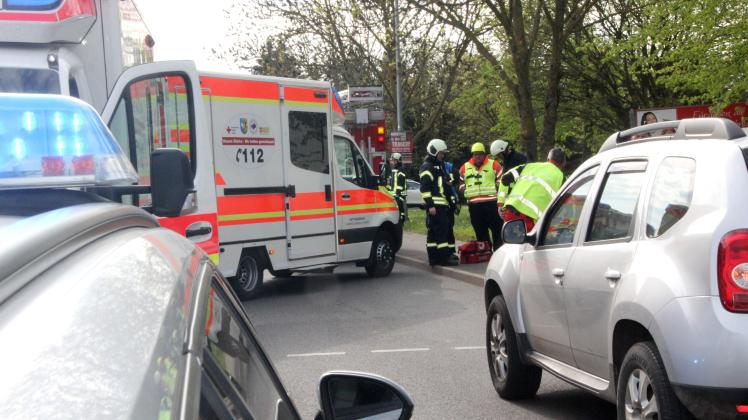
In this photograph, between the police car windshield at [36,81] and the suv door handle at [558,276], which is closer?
the suv door handle at [558,276]

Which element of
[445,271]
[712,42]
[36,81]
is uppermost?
[712,42]

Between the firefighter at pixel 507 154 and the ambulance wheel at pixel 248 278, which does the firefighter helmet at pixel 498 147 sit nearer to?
the firefighter at pixel 507 154

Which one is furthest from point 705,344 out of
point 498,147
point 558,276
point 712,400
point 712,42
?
point 712,42

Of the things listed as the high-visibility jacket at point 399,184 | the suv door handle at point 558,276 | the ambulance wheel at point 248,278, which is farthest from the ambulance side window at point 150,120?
the high-visibility jacket at point 399,184

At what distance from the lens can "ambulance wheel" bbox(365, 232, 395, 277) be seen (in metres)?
15.9

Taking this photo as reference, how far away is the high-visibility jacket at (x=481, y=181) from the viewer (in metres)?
16.1

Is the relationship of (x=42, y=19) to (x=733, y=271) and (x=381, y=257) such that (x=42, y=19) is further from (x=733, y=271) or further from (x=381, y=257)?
(x=381, y=257)

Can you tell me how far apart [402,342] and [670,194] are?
5.03 meters

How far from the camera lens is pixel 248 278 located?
43.5ft

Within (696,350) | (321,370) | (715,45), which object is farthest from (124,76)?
(715,45)

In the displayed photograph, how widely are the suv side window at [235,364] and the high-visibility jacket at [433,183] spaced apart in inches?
536

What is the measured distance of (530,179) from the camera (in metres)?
10.7

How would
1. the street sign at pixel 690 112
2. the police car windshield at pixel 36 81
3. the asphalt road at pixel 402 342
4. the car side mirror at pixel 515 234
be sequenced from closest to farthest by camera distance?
the car side mirror at pixel 515 234
the asphalt road at pixel 402 342
the police car windshield at pixel 36 81
the street sign at pixel 690 112

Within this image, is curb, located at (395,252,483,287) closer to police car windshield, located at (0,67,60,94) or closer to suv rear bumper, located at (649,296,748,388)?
police car windshield, located at (0,67,60,94)
